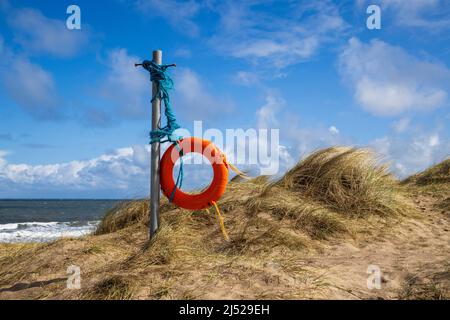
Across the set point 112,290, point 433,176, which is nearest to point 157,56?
point 112,290

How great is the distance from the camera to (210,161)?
4.46 m

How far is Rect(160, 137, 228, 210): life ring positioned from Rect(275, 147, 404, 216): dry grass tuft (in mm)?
2415

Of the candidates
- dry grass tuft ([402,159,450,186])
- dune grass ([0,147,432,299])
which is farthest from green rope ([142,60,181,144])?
dry grass tuft ([402,159,450,186])

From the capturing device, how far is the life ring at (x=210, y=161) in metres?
4.44

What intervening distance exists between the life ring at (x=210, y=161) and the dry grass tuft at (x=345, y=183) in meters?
2.41

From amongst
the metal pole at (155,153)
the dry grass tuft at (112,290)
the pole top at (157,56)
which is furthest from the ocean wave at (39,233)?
the dry grass tuft at (112,290)

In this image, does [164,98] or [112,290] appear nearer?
[112,290]

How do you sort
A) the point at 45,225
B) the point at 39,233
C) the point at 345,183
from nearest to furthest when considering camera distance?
the point at 345,183 → the point at 39,233 → the point at 45,225

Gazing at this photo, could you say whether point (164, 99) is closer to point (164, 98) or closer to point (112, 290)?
point (164, 98)

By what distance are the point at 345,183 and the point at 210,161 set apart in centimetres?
300

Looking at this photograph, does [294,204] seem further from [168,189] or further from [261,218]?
[168,189]

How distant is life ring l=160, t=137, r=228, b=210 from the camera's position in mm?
4441

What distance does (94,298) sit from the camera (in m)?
3.42

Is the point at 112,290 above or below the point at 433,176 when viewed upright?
below
